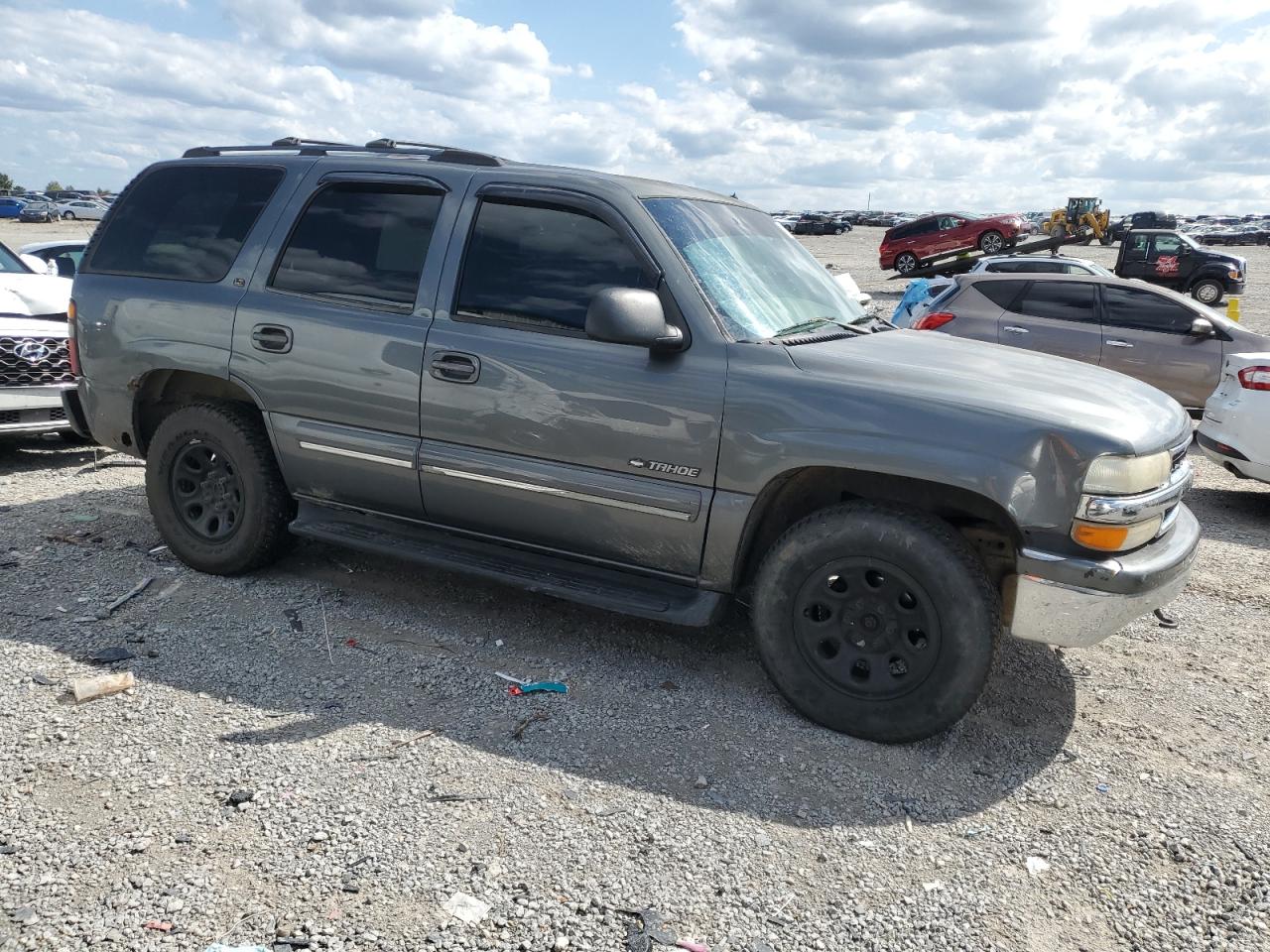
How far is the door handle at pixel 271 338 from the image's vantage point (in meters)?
4.46

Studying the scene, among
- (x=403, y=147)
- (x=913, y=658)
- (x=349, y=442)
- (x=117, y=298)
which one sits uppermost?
(x=403, y=147)

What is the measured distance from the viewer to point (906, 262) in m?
32.1

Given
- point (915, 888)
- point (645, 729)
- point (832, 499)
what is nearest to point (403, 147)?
point (832, 499)

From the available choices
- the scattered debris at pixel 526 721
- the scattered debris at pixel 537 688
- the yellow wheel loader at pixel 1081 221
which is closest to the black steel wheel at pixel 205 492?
the scattered debris at pixel 537 688

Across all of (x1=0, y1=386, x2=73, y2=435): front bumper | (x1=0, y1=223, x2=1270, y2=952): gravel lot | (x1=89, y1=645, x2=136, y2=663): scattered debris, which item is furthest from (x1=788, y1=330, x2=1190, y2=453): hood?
(x1=0, y1=386, x2=73, y2=435): front bumper

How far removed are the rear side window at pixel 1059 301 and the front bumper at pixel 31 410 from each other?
8620mm

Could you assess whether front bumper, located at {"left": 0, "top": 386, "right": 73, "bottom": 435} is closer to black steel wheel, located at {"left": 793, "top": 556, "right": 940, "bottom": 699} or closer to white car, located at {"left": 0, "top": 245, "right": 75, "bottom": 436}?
white car, located at {"left": 0, "top": 245, "right": 75, "bottom": 436}

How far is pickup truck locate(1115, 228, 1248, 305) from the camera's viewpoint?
24.3 metres

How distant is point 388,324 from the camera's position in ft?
13.9

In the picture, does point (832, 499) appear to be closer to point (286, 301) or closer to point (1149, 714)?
point (1149, 714)

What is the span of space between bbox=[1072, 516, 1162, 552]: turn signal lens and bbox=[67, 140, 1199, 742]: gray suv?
1cm

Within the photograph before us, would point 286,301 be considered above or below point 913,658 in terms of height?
above

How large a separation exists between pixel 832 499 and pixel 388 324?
6.47 ft

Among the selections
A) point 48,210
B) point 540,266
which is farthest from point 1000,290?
point 48,210
